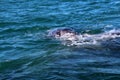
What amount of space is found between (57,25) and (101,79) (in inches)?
267

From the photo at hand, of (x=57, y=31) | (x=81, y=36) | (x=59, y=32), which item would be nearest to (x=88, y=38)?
(x=81, y=36)

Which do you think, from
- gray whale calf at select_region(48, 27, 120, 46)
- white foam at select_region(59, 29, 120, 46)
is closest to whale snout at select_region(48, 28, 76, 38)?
gray whale calf at select_region(48, 27, 120, 46)

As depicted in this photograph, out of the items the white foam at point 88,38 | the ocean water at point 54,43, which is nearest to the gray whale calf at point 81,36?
the white foam at point 88,38

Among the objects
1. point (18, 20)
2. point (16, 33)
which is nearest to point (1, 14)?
point (18, 20)

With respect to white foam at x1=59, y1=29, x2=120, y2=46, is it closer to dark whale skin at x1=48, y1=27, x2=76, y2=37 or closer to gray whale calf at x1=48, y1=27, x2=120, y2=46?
gray whale calf at x1=48, y1=27, x2=120, y2=46

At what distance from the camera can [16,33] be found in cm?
1555

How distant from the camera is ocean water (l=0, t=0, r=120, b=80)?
10.6 metres

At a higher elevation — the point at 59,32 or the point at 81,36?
the point at 59,32

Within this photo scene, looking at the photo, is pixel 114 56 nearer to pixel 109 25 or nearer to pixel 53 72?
pixel 53 72

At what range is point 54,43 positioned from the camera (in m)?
13.5

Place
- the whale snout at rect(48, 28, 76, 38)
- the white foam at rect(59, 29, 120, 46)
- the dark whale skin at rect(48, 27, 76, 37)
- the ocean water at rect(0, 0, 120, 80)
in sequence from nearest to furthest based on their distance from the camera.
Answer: the ocean water at rect(0, 0, 120, 80) < the white foam at rect(59, 29, 120, 46) < the whale snout at rect(48, 28, 76, 38) < the dark whale skin at rect(48, 27, 76, 37)

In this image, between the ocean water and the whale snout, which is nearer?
the ocean water

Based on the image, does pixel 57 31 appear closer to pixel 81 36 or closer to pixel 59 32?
pixel 59 32

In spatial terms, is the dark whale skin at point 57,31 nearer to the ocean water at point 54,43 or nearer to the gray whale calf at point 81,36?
the gray whale calf at point 81,36
